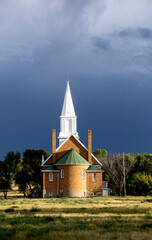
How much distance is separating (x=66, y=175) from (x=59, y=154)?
566 cm

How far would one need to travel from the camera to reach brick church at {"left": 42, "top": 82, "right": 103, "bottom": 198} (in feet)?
201

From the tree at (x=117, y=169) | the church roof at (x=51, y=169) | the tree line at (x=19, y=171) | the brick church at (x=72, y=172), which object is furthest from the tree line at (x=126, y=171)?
the tree line at (x=19, y=171)

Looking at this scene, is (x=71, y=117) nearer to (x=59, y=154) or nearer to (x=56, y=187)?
(x=59, y=154)

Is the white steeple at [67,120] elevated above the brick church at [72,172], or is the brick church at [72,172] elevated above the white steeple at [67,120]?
the white steeple at [67,120]

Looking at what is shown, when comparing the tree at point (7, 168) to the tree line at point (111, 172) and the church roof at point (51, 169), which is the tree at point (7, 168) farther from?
the church roof at point (51, 169)

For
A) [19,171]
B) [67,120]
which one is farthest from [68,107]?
[19,171]

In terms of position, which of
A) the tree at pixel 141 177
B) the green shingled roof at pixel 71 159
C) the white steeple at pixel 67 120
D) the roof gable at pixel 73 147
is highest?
the white steeple at pixel 67 120

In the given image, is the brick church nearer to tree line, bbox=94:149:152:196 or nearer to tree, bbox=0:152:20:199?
tree line, bbox=94:149:152:196

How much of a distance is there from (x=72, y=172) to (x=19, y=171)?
55.6 ft

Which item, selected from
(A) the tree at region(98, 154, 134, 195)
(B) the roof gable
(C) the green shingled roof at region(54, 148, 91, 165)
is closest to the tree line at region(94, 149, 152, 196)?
(A) the tree at region(98, 154, 134, 195)

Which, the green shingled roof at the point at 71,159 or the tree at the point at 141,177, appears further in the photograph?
the tree at the point at 141,177

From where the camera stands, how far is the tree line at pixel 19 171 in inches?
2891

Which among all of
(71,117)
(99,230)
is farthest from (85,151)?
(99,230)

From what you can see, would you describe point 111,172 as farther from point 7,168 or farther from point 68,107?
point 7,168
